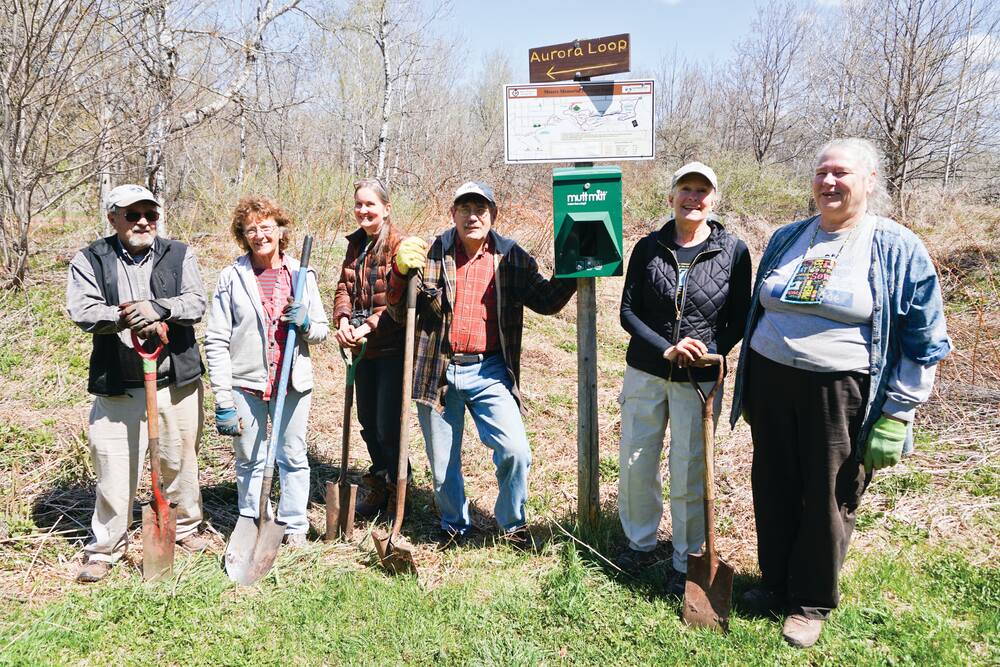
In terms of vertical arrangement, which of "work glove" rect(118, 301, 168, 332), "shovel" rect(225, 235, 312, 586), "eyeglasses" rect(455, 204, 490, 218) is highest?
"eyeglasses" rect(455, 204, 490, 218)

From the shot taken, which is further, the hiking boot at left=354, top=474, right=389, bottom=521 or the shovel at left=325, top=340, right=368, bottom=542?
the hiking boot at left=354, top=474, right=389, bottom=521

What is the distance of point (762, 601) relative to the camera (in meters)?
3.13

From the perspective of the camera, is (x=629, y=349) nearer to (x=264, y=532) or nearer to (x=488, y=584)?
(x=488, y=584)

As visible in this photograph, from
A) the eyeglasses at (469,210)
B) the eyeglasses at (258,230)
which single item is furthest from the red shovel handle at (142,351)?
the eyeglasses at (469,210)

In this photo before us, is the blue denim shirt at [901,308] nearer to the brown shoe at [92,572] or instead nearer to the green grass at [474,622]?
the green grass at [474,622]

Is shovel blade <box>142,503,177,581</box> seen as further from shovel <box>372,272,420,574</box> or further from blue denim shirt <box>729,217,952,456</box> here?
blue denim shirt <box>729,217,952,456</box>

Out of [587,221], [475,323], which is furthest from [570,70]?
[475,323]

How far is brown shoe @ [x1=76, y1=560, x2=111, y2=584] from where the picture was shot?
3336mm

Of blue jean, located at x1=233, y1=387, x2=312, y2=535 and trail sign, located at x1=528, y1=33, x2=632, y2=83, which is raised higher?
trail sign, located at x1=528, y1=33, x2=632, y2=83

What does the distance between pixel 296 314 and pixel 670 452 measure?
211 cm

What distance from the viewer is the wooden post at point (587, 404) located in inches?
142

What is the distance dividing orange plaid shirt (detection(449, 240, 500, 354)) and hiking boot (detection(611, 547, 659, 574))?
139 centimetres

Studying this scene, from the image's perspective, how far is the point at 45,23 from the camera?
19.7 ft

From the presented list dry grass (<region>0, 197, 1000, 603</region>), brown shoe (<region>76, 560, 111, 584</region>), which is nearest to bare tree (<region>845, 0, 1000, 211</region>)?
dry grass (<region>0, 197, 1000, 603</region>)
